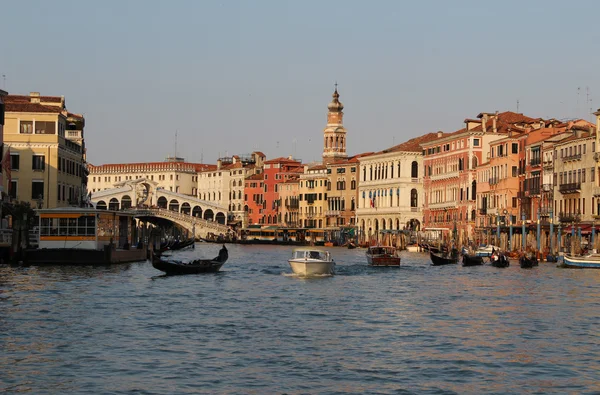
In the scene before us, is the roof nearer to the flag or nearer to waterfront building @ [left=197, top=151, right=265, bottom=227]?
waterfront building @ [left=197, top=151, right=265, bottom=227]

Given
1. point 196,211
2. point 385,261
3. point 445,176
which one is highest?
point 445,176

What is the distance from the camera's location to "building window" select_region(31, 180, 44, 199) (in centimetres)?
5062

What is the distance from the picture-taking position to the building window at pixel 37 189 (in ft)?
166

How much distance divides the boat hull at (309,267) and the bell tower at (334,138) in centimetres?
6855

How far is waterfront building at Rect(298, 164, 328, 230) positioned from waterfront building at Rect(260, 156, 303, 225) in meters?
4.40

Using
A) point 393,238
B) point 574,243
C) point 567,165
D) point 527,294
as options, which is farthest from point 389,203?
point 527,294

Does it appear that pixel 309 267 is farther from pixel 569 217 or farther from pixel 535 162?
pixel 535 162

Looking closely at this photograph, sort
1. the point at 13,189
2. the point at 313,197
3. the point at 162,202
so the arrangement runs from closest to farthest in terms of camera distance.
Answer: the point at 13,189 → the point at 313,197 → the point at 162,202

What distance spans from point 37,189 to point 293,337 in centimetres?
3315

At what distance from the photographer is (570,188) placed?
54.6 meters

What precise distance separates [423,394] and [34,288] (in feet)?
52.7

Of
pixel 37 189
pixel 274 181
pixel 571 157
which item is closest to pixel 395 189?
pixel 274 181

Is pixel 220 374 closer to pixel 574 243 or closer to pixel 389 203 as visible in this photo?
pixel 574 243

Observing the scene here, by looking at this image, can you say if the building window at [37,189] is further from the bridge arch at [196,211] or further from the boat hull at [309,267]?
the bridge arch at [196,211]
